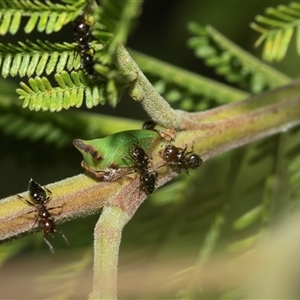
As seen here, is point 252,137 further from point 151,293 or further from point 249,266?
point 151,293

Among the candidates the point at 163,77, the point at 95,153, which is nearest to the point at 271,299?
the point at 163,77

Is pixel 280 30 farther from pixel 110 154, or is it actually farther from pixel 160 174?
pixel 110 154

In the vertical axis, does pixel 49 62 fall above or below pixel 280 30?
below

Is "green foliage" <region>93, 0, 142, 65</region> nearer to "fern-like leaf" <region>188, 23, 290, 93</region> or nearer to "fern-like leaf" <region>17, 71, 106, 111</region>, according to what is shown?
"fern-like leaf" <region>17, 71, 106, 111</region>

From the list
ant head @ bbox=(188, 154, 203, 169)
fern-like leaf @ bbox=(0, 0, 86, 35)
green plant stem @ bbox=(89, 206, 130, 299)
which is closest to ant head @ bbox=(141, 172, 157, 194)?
green plant stem @ bbox=(89, 206, 130, 299)

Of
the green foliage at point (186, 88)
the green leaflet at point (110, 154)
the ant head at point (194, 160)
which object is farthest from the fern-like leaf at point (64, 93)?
the green foliage at point (186, 88)

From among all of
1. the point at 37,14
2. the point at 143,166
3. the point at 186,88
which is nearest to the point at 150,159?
the point at 143,166

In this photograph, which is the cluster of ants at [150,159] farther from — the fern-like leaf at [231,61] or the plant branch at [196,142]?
the fern-like leaf at [231,61]
